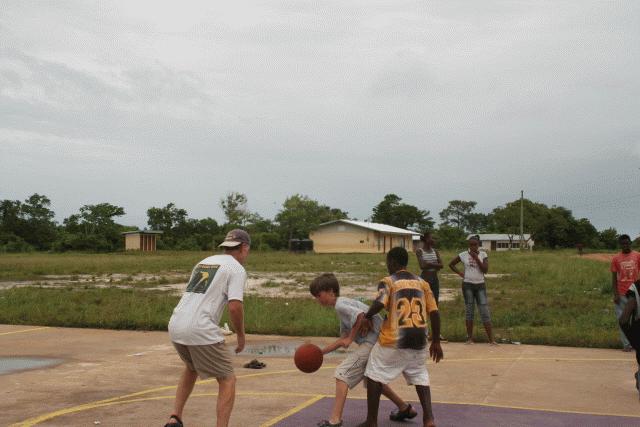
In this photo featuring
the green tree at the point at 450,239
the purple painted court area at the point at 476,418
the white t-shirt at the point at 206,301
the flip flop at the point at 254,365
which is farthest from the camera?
the green tree at the point at 450,239

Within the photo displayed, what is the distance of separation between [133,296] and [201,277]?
1501 centimetres

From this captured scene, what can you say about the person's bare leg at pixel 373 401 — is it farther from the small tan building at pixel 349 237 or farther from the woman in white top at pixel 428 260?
the small tan building at pixel 349 237

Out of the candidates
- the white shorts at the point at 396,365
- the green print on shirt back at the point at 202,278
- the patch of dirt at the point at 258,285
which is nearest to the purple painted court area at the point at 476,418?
the white shorts at the point at 396,365

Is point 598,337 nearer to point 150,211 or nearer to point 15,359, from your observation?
point 15,359

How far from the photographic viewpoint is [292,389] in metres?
8.22

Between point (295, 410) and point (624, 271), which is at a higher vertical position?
point (624, 271)

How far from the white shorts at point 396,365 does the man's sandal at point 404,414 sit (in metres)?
0.63

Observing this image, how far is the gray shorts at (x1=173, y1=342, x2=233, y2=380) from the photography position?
575 centimetres

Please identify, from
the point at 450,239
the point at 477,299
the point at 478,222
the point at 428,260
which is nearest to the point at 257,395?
the point at 428,260

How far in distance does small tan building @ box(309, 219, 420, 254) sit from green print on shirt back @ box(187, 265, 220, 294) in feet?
239

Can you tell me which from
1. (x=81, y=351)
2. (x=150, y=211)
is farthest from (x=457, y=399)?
(x=150, y=211)

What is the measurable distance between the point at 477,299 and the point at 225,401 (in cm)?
715

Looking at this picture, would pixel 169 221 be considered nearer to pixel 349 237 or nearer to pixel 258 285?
pixel 349 237

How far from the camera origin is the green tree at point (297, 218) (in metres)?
83.8
